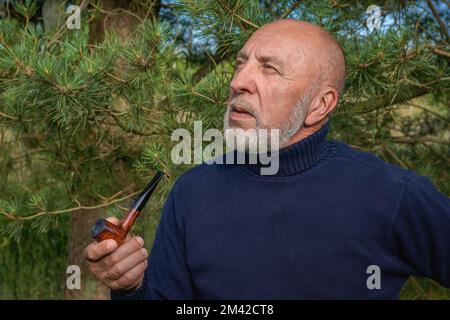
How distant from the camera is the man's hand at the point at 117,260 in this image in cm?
146

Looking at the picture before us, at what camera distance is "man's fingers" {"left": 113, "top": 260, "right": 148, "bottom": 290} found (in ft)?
4.92

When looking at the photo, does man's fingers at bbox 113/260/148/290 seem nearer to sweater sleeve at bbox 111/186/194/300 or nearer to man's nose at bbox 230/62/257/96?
sweater sleeve at bbox 111/186/194/300

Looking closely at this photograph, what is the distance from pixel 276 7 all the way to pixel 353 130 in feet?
2.64

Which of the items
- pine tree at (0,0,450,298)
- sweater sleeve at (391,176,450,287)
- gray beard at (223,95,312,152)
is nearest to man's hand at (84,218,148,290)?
gray beard at (223,95,312,152)

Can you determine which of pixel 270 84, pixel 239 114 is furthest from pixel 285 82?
pixel 239 114

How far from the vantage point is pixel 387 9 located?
9.45 feet

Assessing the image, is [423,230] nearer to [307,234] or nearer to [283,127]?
[307,234]

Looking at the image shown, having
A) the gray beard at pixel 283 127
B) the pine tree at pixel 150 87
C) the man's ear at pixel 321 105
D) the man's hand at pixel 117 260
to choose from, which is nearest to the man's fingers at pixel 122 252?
the man's hand at pixel 117 260

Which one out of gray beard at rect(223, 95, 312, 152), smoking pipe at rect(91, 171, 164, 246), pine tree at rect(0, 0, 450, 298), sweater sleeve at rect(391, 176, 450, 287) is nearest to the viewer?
smoking pipe at rect(91, 171, 164, 246)

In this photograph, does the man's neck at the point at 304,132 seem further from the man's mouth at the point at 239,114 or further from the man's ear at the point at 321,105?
the man's mouth at the point at 239,114

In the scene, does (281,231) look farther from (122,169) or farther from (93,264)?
(122,169)

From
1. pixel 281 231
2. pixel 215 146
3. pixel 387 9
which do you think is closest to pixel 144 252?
pixel 281 231

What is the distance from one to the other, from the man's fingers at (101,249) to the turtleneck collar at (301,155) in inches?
16.5

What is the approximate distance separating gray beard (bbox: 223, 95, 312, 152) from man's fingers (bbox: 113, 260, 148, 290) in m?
0.37
